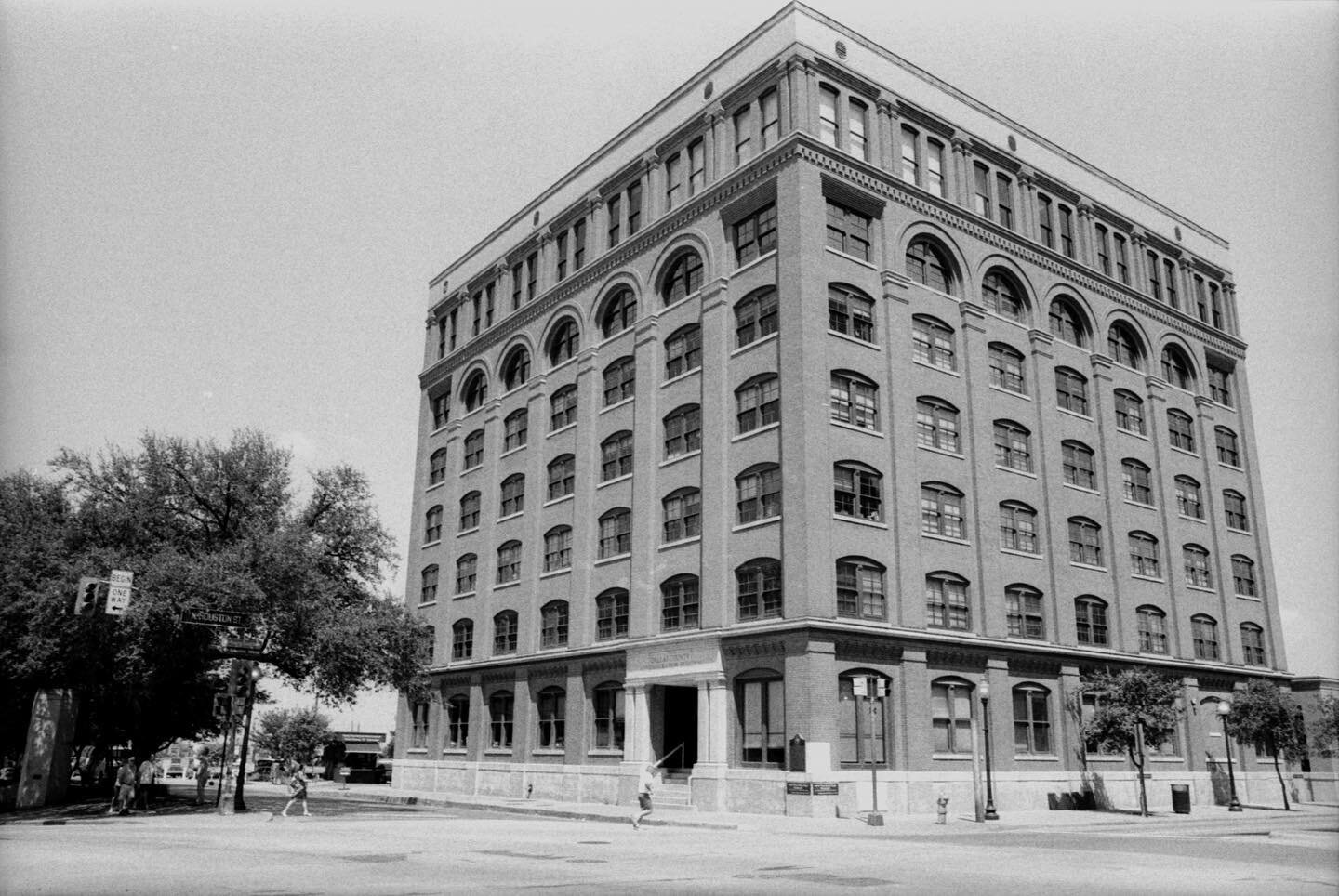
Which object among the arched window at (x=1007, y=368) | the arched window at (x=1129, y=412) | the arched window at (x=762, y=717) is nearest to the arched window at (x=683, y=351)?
the arched window at (x=1007, y=368)

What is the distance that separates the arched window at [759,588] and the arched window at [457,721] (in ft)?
73.1

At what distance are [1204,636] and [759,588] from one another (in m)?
25.9

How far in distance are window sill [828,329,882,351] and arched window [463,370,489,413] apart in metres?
26.4

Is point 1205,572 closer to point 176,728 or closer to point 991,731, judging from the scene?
point 991,731

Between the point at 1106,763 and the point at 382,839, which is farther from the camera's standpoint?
the point at 1106,763

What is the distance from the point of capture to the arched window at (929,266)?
145ft

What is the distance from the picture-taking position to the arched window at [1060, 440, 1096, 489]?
47469mm

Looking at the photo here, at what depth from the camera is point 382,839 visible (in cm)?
2453

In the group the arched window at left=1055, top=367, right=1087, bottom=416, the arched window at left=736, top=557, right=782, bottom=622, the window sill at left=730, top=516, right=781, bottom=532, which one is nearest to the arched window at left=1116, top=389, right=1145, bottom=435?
the arched window at left=1055, top=367, right=1087, bottom=416

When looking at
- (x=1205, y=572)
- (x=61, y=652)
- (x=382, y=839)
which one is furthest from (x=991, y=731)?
(x=61, y=652)

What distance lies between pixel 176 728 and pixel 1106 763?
131 feet

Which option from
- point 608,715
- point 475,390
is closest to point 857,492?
point 608,715

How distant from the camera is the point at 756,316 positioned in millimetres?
41438

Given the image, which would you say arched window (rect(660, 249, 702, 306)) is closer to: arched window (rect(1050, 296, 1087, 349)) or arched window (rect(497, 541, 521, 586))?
arched window (rect(497, 541, 521, 586))
